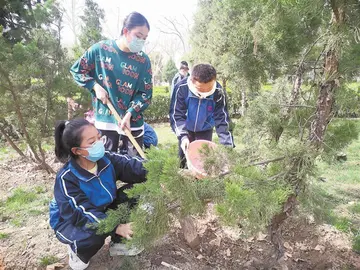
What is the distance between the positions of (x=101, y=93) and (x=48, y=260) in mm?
1233

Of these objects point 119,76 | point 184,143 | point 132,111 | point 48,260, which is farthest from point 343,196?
point 48,260

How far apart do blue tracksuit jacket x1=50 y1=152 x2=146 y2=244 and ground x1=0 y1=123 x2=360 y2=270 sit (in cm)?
41

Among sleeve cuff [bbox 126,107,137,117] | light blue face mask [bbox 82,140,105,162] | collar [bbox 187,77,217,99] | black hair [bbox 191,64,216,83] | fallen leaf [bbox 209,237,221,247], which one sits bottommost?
fallen leaf [bbox 209,237,221,247]

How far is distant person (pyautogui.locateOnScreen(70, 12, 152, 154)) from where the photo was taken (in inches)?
87.0

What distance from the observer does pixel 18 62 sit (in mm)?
3404

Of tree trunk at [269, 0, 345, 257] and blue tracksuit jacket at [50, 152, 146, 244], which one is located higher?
tree trunk at [269, 0, 345, 257]

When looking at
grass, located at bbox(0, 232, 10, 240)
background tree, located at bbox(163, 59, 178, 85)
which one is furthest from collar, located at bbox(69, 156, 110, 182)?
background tree, located at bbox(163, 59, 178, 85)

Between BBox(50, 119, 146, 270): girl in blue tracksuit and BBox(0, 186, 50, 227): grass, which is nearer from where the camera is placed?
BBox(50, 119, 146, 270): girl in blue tracksuit

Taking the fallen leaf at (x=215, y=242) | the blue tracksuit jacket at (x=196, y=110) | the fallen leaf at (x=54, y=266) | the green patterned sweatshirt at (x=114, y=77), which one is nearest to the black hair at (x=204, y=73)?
the blue tracksuit jacket at (x=196, y=110)

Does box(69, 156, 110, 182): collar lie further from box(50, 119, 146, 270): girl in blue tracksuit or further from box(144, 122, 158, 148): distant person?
box(144, 122, 158, 148): distant person

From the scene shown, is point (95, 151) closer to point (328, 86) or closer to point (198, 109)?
point (198, 109)

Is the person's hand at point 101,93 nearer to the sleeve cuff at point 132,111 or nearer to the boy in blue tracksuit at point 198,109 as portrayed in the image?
the sleeve cuff at point 132,111

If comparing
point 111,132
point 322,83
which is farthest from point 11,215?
point 322,83

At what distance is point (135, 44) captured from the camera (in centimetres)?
221
